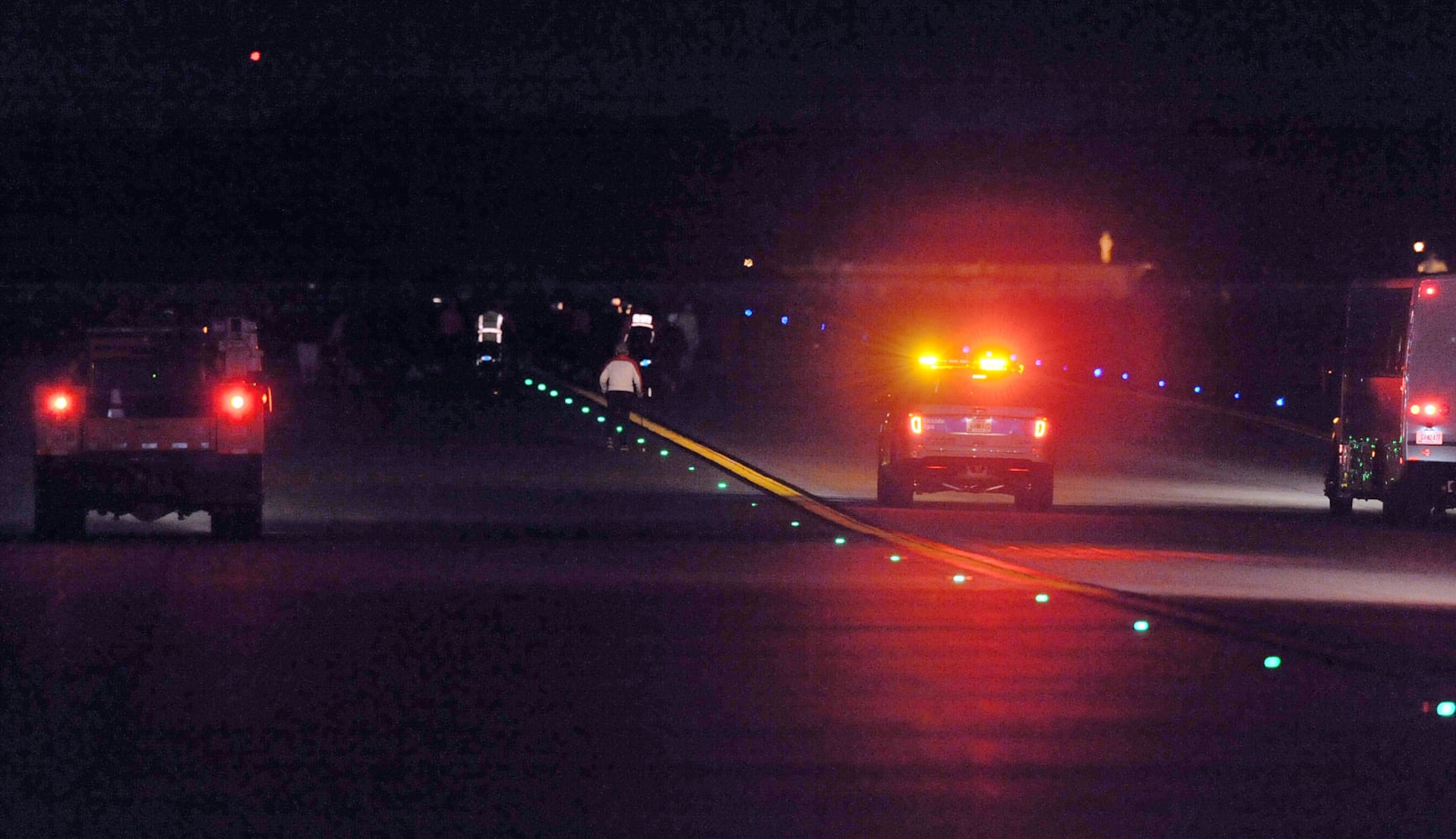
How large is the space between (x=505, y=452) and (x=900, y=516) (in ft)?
30.9

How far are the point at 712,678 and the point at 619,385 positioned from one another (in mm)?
20005

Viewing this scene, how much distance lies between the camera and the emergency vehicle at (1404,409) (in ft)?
70.0

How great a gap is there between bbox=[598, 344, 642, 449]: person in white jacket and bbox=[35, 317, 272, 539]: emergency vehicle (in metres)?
11.9

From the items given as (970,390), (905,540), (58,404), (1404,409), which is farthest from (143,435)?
(1404,409)

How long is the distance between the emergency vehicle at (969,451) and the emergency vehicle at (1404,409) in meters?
3.45

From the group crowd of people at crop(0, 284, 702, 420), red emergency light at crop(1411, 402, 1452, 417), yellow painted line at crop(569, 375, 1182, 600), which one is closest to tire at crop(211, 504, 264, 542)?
yellow painted line at crop(569, 375, 1182, 600)

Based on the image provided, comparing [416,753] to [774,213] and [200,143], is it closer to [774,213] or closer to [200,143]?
[774,213]

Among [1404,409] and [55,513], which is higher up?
[1404,409]

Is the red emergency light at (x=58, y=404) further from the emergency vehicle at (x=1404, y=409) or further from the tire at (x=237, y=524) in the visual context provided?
the emergency vehicle at (x=1404, y=409)

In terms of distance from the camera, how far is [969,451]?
71.3 feet

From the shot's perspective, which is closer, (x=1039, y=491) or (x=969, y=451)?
(x=969, y=451)

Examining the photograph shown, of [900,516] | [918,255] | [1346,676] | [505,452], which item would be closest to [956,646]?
[1346,676]

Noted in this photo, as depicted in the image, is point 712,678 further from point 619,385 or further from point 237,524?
point 619,385

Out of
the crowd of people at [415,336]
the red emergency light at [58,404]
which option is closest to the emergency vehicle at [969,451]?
the red emergency light at [58,404]
